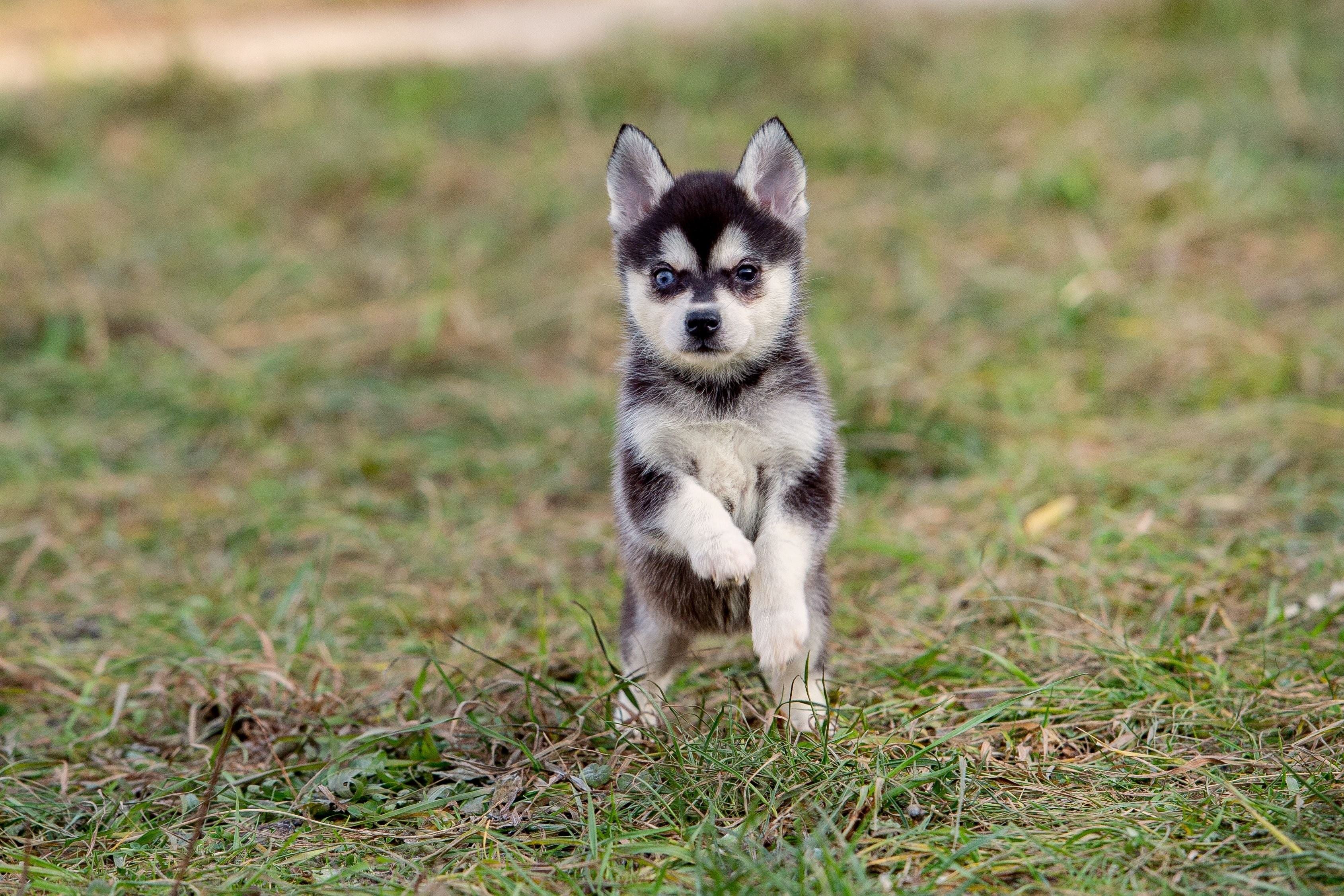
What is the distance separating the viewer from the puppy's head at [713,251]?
396 centimetres

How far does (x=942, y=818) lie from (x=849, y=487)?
299cm

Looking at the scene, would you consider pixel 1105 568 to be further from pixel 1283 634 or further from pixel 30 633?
pixel 30 633

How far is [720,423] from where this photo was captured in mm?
4023

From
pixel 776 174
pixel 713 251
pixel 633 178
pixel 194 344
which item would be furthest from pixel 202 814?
pixel 194 344

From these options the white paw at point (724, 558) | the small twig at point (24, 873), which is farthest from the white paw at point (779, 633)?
the small twig at point (24, 873)

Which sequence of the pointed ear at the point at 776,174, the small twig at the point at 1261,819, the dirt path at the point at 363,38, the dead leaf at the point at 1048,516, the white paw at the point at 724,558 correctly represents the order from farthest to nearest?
the dirt path at the point at 363,38 → the dead leaf at the point at 1048,516 → the pointed ear at the point at 776,174 → the white paw at the point at 724,558 → the small twig at the point at 1261,819

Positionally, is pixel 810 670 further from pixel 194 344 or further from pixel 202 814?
pixel 194 344

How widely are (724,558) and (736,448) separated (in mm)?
508

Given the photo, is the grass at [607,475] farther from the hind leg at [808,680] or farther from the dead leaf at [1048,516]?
the hind leg at [808,680]

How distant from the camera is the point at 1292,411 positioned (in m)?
6.16

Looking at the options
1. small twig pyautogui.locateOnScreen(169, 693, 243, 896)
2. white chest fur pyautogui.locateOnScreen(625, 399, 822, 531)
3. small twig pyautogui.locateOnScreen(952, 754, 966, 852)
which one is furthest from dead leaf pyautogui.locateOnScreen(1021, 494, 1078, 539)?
small twig pyautogui.locateOnScreen(169, 693, 243, 896)

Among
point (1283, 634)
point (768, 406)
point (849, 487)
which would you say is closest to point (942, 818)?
point (768, 406)

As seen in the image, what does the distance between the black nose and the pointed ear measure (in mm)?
542

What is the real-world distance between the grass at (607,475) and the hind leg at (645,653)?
137 millimetres
